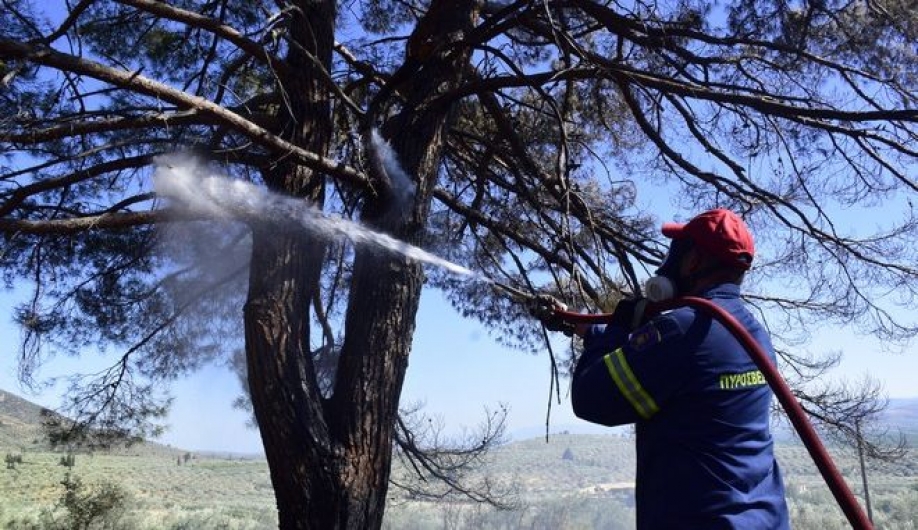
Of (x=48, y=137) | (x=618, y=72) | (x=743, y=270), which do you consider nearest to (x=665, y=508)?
(x=743, y=270)

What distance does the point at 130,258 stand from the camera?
6660mm

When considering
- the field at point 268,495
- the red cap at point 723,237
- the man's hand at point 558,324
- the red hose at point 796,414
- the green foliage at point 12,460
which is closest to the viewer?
the red hose at point 796,414

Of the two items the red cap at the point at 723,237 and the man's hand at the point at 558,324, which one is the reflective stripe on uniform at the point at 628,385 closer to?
the red cap at the point at 723,237

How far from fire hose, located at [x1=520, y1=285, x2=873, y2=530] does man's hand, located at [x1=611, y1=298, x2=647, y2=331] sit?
14cm

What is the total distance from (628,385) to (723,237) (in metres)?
0.52

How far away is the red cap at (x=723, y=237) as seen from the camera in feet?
7.39

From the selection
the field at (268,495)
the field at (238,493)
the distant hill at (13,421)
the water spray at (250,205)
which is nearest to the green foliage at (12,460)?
the field at (238,493)

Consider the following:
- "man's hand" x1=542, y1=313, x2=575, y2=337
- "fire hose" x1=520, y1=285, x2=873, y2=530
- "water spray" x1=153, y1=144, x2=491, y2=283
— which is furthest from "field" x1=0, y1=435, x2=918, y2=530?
"fire hose" x1=520, y1=285, x2=873, y2=530

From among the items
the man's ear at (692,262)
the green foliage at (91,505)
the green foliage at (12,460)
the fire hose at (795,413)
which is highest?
the man's ear at (692,262)

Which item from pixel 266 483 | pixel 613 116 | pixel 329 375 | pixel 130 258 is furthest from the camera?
pixel 266 483

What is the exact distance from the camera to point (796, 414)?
1.86 metres

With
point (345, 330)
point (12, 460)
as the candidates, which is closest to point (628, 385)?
point (345, 330)

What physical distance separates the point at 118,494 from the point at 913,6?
13068 millimetres

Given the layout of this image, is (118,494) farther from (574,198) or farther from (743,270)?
(743,270)
